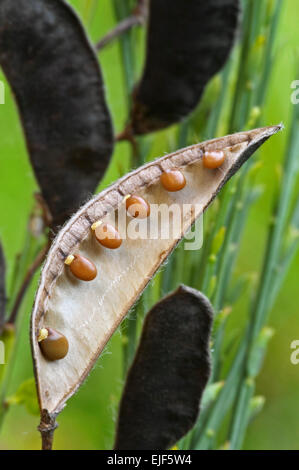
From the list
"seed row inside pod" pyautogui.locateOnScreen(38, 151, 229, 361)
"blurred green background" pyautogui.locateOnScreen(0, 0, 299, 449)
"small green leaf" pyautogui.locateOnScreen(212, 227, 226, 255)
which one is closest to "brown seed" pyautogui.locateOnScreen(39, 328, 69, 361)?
"seed row inside pod" pyautogui.locateOnScreen(38, 151, 229, 361)

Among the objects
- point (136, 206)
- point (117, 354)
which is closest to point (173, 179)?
point (136, 206)

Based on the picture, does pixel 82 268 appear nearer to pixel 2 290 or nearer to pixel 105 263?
pixel 105 263

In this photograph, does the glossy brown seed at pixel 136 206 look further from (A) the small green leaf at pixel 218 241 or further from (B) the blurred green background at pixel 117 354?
(B) the blurred green background at pixel 117 354

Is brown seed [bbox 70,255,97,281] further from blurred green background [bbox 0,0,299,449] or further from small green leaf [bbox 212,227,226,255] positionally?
blurred green background [bbox 0,0,299,449]

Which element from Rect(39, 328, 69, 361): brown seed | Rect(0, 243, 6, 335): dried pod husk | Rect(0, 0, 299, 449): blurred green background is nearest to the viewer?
Rect(39, 328, 69, 361): brown seed

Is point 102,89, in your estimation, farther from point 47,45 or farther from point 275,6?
point 275,6

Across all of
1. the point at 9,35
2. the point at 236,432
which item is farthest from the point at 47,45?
the point at 236,432

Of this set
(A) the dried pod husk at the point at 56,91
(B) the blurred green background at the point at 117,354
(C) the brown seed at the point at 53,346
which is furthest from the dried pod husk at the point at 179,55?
(B) the blurred green background at the point at 117,354
